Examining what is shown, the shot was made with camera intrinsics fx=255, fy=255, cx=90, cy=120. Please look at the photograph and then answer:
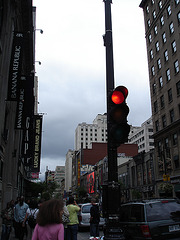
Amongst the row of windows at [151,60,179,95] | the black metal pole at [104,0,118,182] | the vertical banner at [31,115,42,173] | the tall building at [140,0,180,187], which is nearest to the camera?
the black metal pole at [104,0,118,182]

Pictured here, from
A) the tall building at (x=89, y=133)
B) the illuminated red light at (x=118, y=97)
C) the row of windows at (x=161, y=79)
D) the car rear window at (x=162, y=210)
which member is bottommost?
the car rear window at (x=162, y=210)

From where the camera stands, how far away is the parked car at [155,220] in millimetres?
6891

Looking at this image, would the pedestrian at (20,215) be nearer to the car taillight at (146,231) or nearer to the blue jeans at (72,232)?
the blue jeans at (72,232)

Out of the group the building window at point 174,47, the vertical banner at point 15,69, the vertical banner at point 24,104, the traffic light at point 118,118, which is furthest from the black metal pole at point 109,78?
the building window at point 174,47

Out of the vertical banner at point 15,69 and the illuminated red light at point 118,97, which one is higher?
the vertical banner at point 15,69

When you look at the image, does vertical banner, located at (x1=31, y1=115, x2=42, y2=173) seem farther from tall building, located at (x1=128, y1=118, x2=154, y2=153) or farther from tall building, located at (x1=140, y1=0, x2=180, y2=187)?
tall building, located at (x1=128, y1=118, x2=154, y2=153)

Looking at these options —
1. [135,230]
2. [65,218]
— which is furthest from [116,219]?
[65,218]

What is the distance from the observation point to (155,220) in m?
7.09

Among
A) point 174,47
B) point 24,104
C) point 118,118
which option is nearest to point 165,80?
point 174,47

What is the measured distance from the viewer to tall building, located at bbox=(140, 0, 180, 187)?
3553 cm

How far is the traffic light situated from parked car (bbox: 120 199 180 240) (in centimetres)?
340

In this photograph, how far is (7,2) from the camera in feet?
49.4

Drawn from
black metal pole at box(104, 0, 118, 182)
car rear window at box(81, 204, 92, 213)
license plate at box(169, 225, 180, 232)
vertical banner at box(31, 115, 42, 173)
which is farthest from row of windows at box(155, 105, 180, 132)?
black metal pole at box(104, 0, 118, 182)

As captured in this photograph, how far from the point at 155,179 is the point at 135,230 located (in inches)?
1398
